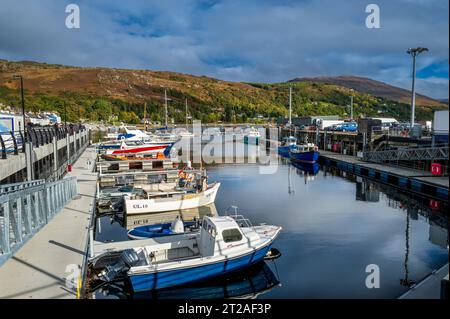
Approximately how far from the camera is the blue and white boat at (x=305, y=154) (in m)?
49.6

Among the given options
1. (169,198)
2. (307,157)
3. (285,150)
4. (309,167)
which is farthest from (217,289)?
(285,150)

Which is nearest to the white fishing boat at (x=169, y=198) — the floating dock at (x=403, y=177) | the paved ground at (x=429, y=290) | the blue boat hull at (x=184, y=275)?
the blue boat hull at (x=184, y=275)

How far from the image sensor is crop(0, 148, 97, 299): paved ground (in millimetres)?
10172

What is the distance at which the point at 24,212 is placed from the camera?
12.2 m

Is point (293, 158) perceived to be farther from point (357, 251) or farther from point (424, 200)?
point (357, 251)

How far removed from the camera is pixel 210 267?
13758 mm

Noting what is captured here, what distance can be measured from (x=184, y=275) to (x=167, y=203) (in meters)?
12.3

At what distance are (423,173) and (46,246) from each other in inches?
1239

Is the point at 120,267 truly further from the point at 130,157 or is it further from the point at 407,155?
the point at 130,157

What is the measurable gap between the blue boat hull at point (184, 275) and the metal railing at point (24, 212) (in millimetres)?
3939

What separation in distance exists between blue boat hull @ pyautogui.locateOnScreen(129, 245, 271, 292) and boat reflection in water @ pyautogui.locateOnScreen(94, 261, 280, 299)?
0.28 meters

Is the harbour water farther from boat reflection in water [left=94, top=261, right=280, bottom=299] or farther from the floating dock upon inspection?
the floating dock

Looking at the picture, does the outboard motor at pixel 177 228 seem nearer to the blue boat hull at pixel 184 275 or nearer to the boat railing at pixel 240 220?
the boat railing at pixel 240 220
